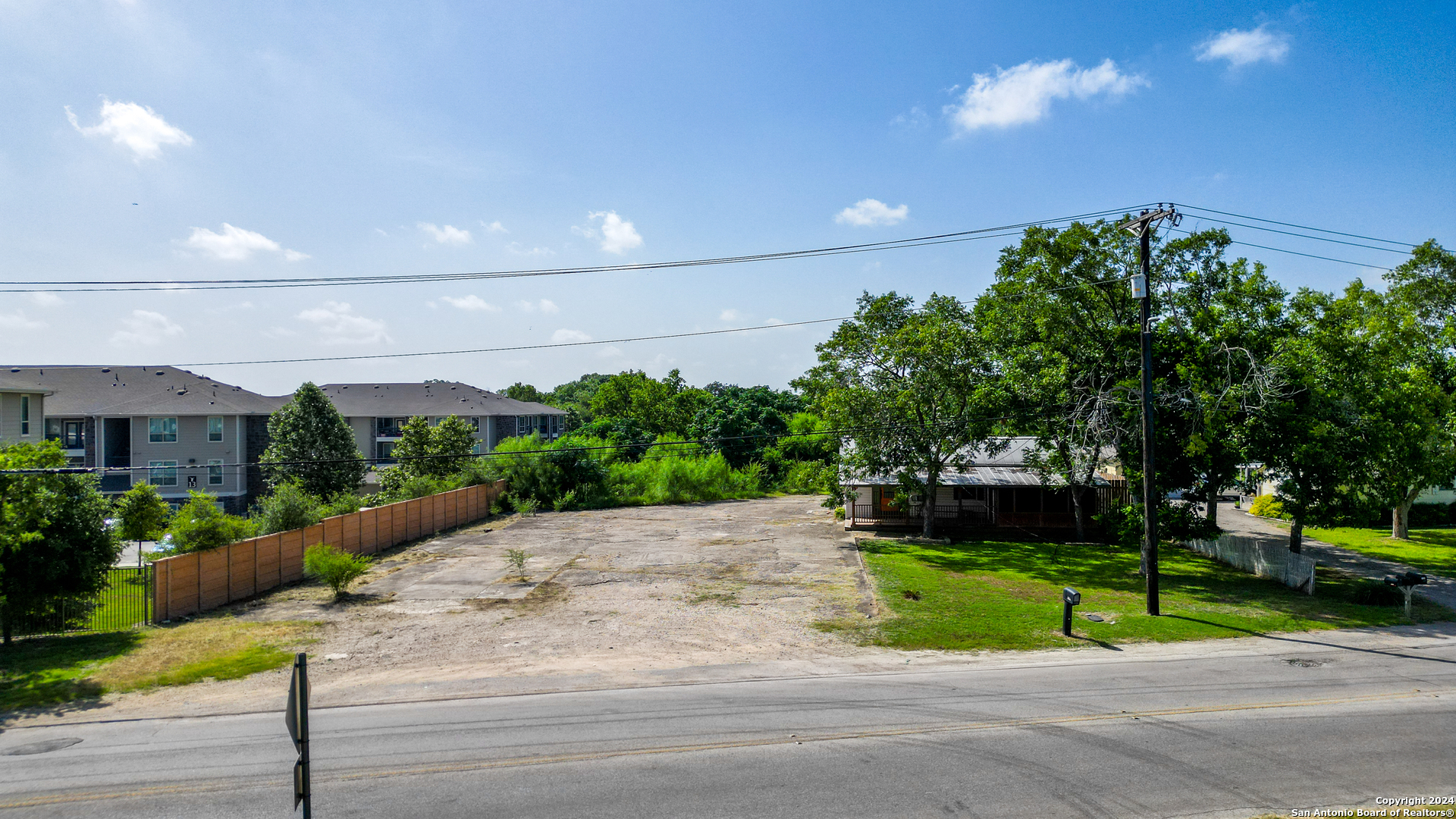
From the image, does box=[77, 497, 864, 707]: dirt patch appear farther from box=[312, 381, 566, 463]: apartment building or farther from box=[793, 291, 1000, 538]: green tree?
box=[312, 381, 566, 463]: apartment building

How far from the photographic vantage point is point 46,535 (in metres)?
15.5

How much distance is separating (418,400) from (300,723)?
59638mm

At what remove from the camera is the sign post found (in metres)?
4.60

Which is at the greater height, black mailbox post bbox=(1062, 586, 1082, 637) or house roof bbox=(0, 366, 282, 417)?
house roof bbox=(0, 366, 282, 417)

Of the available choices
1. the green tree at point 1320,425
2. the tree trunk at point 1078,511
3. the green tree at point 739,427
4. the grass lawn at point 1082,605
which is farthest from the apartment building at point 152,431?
the green tree at point 1320,425

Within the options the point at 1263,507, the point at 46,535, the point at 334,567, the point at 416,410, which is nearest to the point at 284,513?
the point at 334,567

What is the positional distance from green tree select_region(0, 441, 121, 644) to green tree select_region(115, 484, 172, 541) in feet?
28.6

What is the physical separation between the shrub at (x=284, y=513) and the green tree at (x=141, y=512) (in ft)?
11.3

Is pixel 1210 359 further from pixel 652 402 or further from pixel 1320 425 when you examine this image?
pixel 652 402

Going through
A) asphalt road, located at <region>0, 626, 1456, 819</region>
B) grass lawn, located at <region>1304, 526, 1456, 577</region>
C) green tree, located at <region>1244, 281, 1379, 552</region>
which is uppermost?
green tree, located at <region>1244, 281, 1379, 552</region>

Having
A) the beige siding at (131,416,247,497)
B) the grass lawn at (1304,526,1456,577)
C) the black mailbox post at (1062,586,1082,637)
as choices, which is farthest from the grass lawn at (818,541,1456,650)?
the beige siding at (131,416,247,497)

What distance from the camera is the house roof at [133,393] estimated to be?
4266cm

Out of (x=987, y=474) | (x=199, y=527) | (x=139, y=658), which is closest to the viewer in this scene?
(x=139, y=658)

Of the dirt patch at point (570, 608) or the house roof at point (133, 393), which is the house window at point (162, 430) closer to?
the house roof at point (133, 393)
